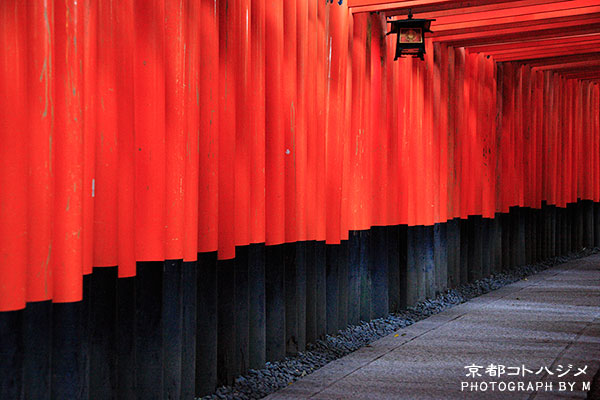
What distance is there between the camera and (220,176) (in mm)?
5984

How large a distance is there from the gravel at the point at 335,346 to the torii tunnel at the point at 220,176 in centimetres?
12

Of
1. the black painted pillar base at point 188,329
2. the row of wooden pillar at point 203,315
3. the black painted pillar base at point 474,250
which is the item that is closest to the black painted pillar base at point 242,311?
the row of wooden pillar at point 203,315

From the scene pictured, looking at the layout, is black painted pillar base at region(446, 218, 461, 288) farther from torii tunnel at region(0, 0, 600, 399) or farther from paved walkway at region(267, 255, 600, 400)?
paved walkway at region(267, 255, 600, 400)

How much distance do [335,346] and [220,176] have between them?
2.51 m

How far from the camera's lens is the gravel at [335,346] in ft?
19.5

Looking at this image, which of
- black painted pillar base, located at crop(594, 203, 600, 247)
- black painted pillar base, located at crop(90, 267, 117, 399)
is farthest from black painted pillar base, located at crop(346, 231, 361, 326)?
black painted pillar base, located at crop(594, 203, 600, 247)

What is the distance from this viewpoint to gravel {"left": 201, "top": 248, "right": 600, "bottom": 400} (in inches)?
234

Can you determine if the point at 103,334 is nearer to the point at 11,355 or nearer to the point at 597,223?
the point at 11,355

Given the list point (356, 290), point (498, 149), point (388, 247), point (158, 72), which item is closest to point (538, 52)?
point (498, 149)

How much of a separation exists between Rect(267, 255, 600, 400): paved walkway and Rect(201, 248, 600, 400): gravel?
225 millimetres

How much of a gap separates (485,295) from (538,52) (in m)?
4.46

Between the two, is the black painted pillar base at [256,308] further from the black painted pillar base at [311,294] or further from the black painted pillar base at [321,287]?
the black painted pillar base at [321,287]

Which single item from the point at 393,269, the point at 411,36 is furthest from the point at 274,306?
the point at 411,36

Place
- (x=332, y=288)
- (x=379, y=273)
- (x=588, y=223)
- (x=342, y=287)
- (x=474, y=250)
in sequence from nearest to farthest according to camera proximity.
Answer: (x=332, y=288)
(x=342, y=287)
(x=379, y=273)
(x=474, y=250)
(x=588, y=223)
